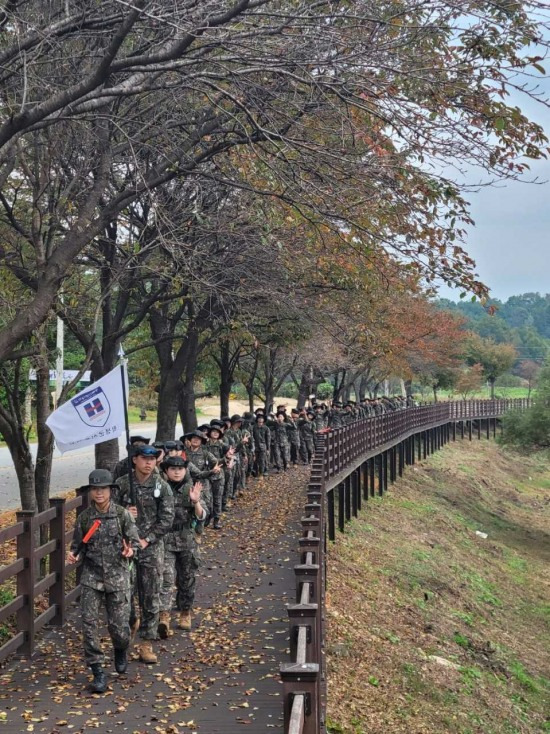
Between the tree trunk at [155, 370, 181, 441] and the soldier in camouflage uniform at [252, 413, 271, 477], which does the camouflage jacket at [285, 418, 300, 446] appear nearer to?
the soldier in camouflage uniform at [252, 413, 271, 477]

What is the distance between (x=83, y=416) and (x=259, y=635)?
2.92 metres

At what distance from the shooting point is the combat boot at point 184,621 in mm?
8430

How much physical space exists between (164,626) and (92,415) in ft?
7.74

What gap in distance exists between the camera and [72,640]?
8.02m

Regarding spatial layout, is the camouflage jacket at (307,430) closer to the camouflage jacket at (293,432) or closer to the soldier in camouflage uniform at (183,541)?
the camouflage jacket at (293,432)

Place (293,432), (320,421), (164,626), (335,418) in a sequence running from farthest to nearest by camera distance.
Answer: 1. (335,418)
2. (320,421)
3. (293,432)
4. (164,626)

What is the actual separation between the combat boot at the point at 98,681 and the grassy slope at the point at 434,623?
7.46 ft

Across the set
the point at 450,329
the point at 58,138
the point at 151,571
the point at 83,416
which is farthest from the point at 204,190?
the point at 450,329

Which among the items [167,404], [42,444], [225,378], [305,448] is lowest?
[305,448]

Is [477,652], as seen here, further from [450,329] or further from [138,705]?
[450,329]

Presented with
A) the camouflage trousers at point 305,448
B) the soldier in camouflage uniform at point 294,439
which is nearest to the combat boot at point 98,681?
the soldier in camouflage uniform at point 294,439

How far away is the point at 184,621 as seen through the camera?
845 cm

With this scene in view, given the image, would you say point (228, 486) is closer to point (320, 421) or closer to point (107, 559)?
point (107, 559)

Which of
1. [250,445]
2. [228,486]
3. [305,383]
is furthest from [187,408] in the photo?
[305,383]
